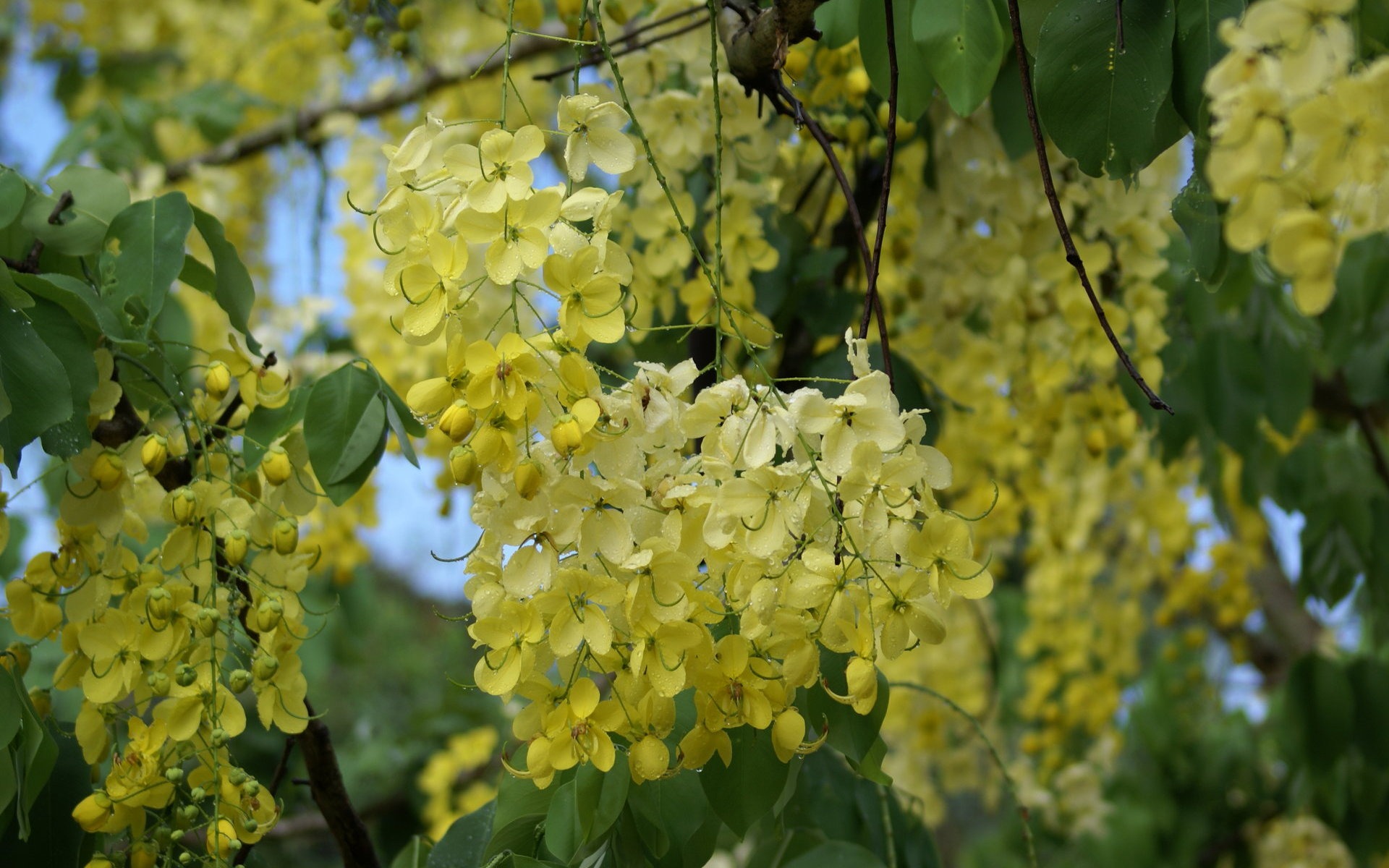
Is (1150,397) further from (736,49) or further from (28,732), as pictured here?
(28,732)

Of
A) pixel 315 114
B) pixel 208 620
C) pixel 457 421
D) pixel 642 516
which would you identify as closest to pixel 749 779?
pixel 642 516

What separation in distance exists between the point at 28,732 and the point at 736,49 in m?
0.88

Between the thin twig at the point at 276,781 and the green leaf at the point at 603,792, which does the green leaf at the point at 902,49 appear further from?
the thin twig at the point at 276,781

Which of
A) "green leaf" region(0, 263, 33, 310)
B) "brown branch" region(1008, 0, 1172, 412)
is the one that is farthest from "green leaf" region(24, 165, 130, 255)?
"brown branch" region(1008, 0, 1172, 412)

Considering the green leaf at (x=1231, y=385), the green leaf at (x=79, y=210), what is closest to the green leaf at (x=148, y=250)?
the green leaf at (x=79, y=210)

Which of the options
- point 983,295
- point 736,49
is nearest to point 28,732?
point 736,49

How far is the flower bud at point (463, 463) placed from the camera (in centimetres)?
80

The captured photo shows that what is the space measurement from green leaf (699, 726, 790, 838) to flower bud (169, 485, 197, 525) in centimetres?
48

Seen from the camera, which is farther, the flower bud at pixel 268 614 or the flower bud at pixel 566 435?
the flower bud at pixel 268 614

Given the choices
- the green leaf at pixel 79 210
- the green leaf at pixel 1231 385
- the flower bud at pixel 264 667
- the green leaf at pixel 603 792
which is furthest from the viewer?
the green leaf at pixel 1231 385

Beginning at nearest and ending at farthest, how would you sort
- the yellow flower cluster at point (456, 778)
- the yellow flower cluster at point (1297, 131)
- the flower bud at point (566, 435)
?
1. the yellow flower cluster at point (1297, 131)
2. the flower bud at point (566, 435)
3. the yellow flower cluster at point (456, 778)

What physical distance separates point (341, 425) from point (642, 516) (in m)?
0.36

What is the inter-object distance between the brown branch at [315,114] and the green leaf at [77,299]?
1366mm

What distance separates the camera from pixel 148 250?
106 centimetres
